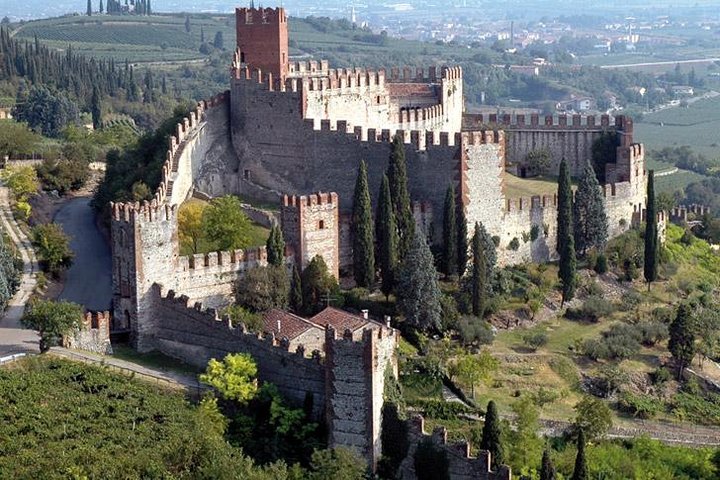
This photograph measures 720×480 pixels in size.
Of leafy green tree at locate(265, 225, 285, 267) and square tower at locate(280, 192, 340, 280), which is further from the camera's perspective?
square tower at locate(280, 192, 340, 280)

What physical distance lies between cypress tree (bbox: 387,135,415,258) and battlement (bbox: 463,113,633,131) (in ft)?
41.9

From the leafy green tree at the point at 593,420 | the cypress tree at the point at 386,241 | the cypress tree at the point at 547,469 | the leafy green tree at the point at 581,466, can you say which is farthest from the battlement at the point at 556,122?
the cypress tree at the point at 547,469

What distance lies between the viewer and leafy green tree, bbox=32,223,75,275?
44031 mm

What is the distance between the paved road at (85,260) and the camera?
41.3m

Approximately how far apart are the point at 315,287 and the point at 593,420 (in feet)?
29.9

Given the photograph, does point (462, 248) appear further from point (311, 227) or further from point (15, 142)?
point (15, 142)

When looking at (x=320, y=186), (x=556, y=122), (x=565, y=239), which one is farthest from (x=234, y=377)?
(x=556, y=122)

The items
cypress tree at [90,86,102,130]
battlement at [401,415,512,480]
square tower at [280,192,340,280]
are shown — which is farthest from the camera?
cypress tree at [90,86,102,130]

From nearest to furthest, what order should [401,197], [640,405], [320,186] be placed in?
[640,405] → [401,197] → [320,186]

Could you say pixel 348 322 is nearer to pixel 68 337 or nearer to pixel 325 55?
pixel 68 337

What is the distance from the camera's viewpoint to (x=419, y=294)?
3812 cm

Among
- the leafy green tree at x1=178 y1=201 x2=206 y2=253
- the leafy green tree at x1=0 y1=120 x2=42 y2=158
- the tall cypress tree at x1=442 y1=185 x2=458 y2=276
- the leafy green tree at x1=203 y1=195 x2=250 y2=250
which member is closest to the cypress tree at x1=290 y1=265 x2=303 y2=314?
the leafy green tree at x1=203 y1=195 x2=250 y2=250

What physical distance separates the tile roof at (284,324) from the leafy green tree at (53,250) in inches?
399

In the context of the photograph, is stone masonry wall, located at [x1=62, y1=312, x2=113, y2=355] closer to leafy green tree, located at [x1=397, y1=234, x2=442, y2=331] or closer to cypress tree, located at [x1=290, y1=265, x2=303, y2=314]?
cypress tree, located at [x1=290, y1=265, x2=303, y2=314]
